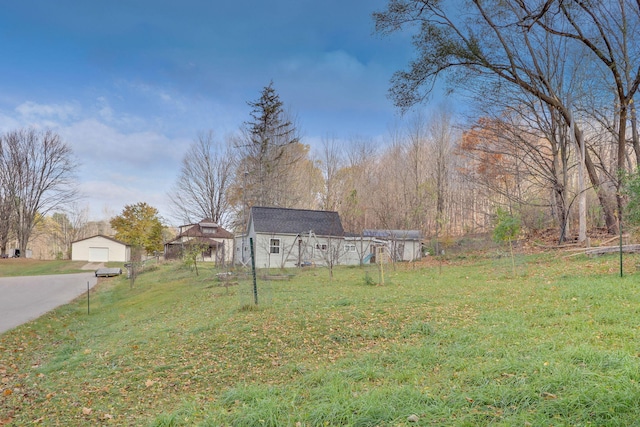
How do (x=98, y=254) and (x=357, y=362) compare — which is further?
(x=98, y=254)

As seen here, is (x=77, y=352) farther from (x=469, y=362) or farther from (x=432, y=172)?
(x=432, y=172)

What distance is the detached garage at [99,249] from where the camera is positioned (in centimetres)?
4231

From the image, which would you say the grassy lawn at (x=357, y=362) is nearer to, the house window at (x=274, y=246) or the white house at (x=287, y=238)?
the white house at (x=287, y=238)

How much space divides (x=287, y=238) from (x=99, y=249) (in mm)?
29820

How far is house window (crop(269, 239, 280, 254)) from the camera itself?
24.2m

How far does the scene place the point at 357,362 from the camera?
4.61 m

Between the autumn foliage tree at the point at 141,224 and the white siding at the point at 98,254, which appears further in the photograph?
the white siding at the point at 98,254

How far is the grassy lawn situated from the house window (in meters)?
14.6

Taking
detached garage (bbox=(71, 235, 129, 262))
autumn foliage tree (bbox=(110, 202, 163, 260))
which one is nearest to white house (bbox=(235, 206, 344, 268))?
autumn foliage tree (bbox=(110, 202, 163, 260))

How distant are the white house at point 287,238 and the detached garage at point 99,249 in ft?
84.6

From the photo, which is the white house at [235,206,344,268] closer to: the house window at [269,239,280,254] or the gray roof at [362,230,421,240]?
the house window at [269,239,280,254]

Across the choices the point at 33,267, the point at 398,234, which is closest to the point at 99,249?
the point at 33,267

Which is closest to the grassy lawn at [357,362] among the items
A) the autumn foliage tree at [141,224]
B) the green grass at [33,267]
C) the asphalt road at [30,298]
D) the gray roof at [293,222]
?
the asphalt road at [30,298]

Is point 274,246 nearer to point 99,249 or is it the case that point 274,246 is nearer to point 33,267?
point 33,267
